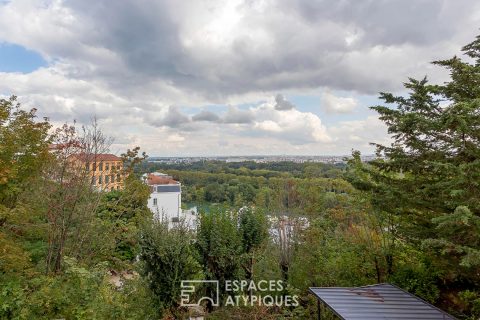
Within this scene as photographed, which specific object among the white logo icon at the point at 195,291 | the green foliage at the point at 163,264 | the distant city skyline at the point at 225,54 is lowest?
the white logo icon at the point at 195,291

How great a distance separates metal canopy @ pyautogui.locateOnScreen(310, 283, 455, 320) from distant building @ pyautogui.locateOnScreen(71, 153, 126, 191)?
5751 millimetres

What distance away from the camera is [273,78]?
11.2 meters

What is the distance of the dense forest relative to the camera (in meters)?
4.23

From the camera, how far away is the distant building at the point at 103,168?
A: 22.7 ft

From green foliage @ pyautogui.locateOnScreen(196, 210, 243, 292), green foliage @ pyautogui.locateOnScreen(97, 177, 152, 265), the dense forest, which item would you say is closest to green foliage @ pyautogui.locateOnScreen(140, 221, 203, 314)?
the dense forest

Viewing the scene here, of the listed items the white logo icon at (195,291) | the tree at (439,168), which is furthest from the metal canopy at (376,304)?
the white logo icon at (195,291)

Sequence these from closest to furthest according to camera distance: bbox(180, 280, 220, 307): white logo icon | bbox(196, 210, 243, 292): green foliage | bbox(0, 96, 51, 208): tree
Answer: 1. bbox(0, 96, 51, 208): tree
2. bbox(180, 280, 220, 307): white logo icon
3. bbox(196, 210, 243, 292): green foliage

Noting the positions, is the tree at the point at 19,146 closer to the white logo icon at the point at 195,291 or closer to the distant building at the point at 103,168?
the distant building at the point at 103,168

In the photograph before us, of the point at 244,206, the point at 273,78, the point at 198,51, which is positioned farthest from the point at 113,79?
the point at 244,206

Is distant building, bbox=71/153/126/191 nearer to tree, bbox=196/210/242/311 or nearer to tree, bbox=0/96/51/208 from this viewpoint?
tree, bbox=0/96/51/208

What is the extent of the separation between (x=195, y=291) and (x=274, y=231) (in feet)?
7.54

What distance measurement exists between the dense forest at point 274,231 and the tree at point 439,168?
0.02 m

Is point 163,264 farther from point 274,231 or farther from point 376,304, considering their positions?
point 376,304

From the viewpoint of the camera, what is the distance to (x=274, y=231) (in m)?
7.03
